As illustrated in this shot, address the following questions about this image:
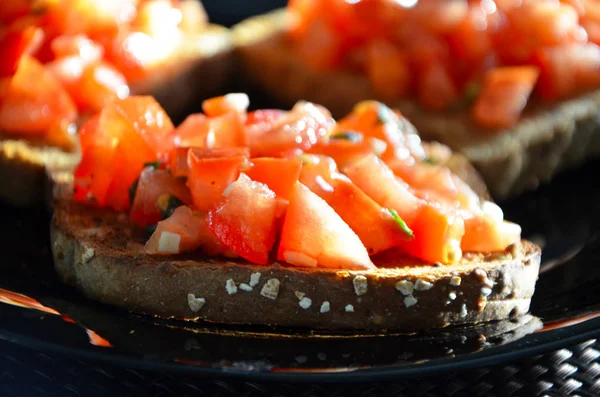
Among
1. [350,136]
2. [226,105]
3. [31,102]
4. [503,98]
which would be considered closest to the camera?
[350,136]

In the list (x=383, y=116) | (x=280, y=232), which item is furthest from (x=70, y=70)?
(x=280, y=232)

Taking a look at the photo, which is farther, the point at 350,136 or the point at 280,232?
the point at 350,136

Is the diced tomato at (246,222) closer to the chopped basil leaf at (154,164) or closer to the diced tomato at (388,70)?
the chopped basil leaf at (154,164)

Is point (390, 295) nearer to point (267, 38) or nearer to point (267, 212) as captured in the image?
point (267, 212)

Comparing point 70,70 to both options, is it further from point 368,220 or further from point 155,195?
point 368,220

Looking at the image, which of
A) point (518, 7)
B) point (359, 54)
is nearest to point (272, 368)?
point (359, 54)

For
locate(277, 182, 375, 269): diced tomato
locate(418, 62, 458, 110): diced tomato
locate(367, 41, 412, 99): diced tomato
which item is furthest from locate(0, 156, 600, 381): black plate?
locate(367, 41, 412, 99): diced tomato

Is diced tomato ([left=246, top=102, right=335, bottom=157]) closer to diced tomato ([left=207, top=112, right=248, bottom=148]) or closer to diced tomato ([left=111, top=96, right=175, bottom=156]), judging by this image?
diced tomato ([left=207, top=112, right=248, bottom=148])
